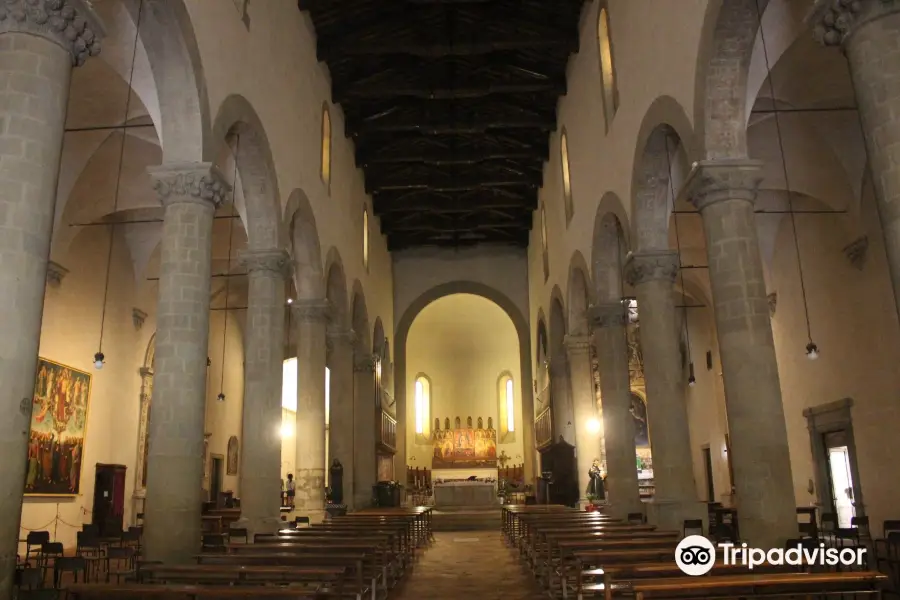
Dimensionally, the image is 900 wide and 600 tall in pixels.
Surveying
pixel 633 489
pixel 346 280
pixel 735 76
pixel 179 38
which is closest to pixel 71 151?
pixel 179 38

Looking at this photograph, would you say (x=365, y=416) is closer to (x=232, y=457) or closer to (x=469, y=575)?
(x=232, y=457)

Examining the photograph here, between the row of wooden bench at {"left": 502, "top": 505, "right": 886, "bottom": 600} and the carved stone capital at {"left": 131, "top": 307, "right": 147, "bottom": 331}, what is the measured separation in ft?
36.5

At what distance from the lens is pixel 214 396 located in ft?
76.3

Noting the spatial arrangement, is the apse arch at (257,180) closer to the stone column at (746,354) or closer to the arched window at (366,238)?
the stone column at (746,354)

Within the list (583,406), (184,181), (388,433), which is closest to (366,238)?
(388,433)

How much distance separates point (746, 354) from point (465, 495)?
16209 mm

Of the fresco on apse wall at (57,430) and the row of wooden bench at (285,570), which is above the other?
the fresco on apse wall at (57,430)

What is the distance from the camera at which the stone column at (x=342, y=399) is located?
18.6 m

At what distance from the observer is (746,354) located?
316 inches

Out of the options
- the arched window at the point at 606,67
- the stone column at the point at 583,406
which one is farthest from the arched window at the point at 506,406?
the arched window at the point at 606,67

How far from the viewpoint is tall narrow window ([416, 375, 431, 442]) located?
33.1m

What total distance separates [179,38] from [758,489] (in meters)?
8.29

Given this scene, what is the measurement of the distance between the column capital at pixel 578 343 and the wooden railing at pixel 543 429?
11.9ft

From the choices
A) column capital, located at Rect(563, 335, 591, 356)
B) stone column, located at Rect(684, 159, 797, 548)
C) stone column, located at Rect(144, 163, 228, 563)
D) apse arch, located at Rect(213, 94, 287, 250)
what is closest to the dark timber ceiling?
apse arch, located at Rect(213, 94, 287, 250)
